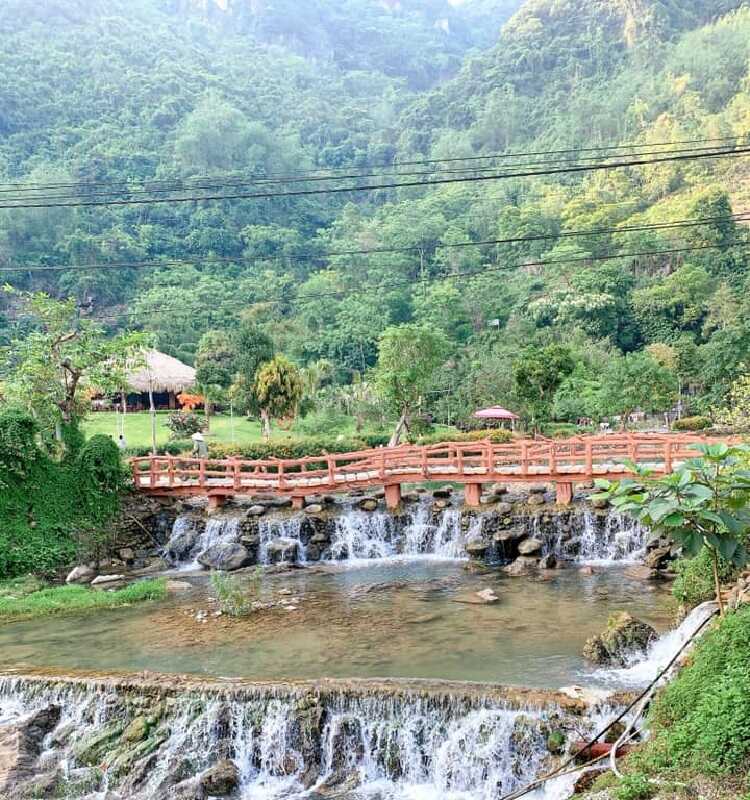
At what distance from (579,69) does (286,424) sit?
68.8 m

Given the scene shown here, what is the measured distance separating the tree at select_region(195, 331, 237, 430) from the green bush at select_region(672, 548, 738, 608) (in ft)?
86.1

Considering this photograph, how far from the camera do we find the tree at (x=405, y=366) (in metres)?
30.9

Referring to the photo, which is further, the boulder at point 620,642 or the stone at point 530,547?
the stone at point 530,547

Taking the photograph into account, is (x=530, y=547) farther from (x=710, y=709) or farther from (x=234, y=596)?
(x=710, y=709)

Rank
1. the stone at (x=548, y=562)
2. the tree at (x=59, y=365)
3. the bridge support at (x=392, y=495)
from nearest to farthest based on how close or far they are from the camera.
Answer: the stone at (x=548, y=562) → the tree at (x=59, y=365) → the bridge support at (x=392, y=495)

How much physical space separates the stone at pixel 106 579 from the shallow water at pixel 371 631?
2.48 meters

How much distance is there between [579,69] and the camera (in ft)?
286

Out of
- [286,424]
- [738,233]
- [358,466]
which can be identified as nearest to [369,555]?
[358,466]

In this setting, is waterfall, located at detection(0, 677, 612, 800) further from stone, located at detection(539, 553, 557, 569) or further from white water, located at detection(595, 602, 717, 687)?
stone, located at detection(539, 553, 557, 569)

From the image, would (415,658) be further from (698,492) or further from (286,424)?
(286,424)

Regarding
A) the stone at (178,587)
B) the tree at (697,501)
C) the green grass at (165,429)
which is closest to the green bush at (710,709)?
the tree at (697,501)

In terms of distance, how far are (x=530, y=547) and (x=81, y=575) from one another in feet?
35.7

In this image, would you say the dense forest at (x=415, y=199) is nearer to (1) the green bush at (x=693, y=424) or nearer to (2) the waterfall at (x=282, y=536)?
(1) the green bush at (x=693, y=424)

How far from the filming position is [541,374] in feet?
A: 97.2
